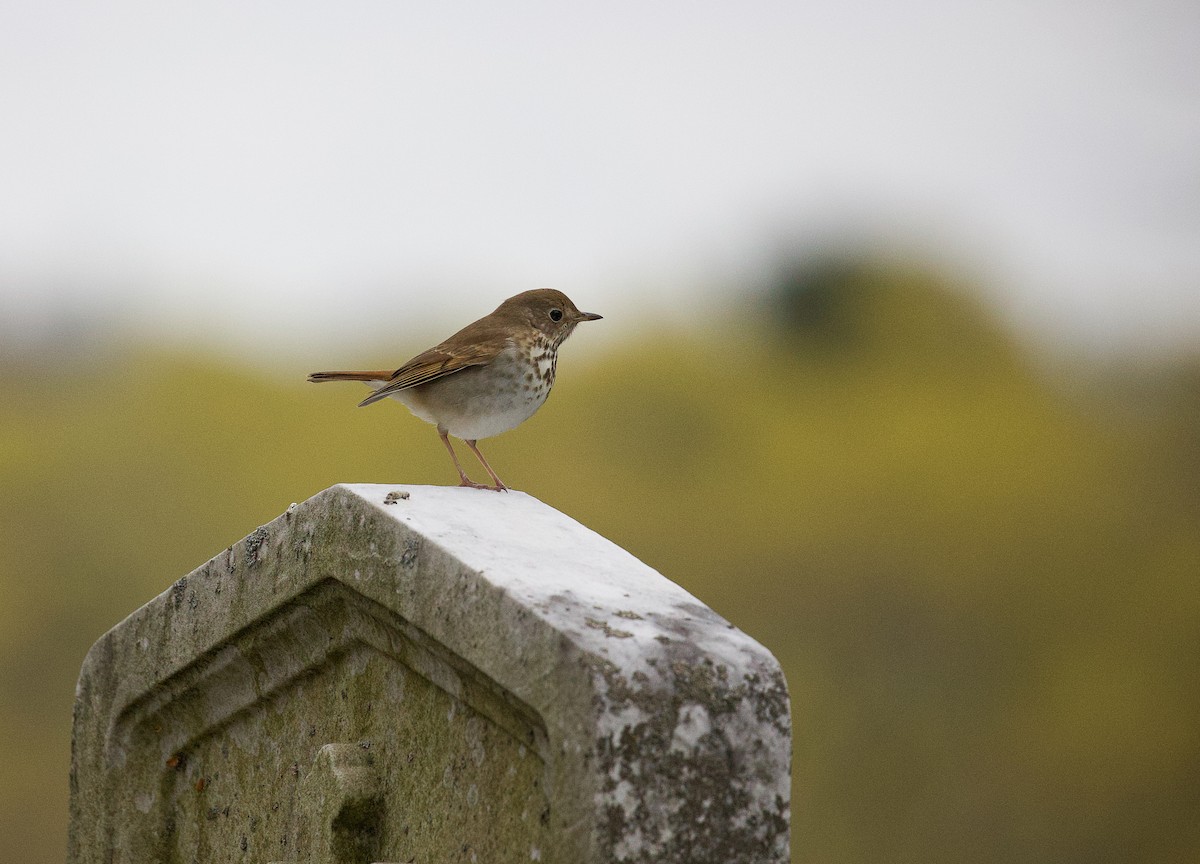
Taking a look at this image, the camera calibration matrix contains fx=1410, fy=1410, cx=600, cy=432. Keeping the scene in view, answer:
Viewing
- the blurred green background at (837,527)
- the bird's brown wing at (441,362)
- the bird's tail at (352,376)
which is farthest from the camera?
the blurred green background at (837,527)

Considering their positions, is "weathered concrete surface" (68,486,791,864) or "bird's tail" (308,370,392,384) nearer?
"weathered concrete surface" (68,486,791,864)

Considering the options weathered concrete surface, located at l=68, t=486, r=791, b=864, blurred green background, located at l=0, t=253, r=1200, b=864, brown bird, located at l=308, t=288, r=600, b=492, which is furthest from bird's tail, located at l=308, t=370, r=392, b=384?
blurred green background, located at l=0, t=253, r=1200, b=864

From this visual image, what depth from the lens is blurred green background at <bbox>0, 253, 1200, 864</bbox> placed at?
17562 mm

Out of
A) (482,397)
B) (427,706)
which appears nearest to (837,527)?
(482,397)

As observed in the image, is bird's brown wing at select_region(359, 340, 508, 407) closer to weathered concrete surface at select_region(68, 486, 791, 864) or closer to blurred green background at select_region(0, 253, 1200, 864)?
weathered concrete surface at select_region(68, 486, 791, 864)

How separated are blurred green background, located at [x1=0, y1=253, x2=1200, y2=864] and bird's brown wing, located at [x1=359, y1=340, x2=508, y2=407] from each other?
1244cm

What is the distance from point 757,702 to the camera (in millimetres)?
2275

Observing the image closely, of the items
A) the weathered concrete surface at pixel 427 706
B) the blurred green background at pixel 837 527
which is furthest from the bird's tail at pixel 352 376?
the blurred green background at pixel 837 527

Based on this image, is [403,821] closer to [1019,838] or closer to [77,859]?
[77,859]

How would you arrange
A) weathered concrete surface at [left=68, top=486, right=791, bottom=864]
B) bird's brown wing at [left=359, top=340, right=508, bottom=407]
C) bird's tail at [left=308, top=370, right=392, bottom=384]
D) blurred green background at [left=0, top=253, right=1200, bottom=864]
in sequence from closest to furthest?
weathered concrete surface at [left=68, top=486, right=791, bottom=864] → bird's brown wing at [left=359, top=340, right=508, bottom=407] → bird's tail at [left=308, top=370, right=392, bottom=384] → blurred green background at [left=0, top=253, right=1200, bottom=864]

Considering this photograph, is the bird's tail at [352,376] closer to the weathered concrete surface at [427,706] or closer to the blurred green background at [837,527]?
the weathered concrete surface at [427,706]

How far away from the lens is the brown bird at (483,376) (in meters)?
3.83

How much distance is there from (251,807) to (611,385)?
1858 centimetres

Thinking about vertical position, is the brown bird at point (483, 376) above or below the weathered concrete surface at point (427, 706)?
above
